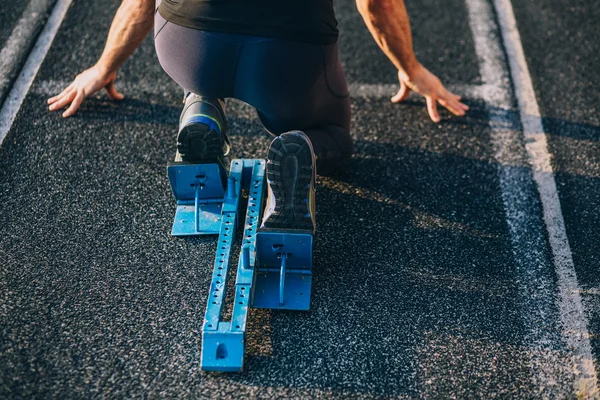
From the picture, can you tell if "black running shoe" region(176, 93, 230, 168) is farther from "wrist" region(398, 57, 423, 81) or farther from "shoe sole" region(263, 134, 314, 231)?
"wrist" region(398, 57, 423, 81)

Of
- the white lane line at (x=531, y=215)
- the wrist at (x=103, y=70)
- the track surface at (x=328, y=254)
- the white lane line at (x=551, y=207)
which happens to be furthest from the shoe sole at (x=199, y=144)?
the white lane line at (x=551, y=207)

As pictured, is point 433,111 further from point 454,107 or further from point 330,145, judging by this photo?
point 330,145

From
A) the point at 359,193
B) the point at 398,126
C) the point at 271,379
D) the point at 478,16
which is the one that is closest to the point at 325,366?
the point at 271,379

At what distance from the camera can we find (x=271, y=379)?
2566mm

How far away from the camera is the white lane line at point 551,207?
2700 mm

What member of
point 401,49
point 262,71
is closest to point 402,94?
point 401,49

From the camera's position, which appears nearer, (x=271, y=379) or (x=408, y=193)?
(x=271, y=379)

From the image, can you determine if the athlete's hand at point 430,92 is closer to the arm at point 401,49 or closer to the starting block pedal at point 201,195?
the arm at point 401,49

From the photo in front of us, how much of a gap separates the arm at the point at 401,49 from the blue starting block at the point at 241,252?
86 centimetres

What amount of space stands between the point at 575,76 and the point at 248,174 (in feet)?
7.39

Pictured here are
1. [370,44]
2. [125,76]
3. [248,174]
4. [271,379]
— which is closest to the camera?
[271,379]

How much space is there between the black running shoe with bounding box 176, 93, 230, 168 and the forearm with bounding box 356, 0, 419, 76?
2.72 ft

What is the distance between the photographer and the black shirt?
259 cm

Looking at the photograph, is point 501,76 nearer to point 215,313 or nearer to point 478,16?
point 478,16
